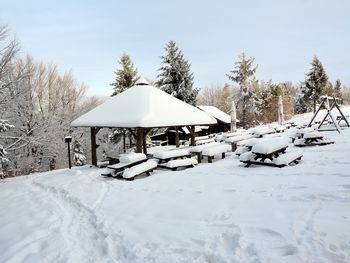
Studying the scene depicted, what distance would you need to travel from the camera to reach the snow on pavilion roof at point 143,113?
13.3m

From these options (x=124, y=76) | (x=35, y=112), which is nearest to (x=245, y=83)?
(x=124, y=76)

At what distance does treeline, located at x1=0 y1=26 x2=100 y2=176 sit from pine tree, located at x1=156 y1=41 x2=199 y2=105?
9469mm

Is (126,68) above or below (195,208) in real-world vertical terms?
above

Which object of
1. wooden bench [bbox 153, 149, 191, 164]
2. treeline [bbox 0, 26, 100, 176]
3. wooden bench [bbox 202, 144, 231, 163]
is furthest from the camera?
treeline [bbox 0, 26, 100, 176]

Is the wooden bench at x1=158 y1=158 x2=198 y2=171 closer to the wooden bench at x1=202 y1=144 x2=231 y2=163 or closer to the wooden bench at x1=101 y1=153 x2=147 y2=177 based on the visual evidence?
the wooden bench at x1=202 y1=144 x2=231 y2=163

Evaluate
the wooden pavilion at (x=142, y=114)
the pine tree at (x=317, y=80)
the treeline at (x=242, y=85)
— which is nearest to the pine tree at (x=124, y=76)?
the treeline at (x=242, y=85)

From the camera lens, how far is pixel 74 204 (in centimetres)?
786

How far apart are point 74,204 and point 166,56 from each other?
24.0 metres

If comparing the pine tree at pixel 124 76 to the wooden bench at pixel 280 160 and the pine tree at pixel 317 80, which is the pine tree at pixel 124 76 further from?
the pine tree at pixel 317 80

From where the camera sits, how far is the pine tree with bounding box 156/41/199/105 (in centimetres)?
2955

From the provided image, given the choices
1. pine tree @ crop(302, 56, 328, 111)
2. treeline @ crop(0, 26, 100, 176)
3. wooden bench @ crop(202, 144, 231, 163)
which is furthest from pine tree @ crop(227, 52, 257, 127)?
wooden bench @ crop(202, 144, 231, 163)

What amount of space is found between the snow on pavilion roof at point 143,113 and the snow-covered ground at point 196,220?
443 centimetres

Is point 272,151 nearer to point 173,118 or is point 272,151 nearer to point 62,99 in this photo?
point 173,118

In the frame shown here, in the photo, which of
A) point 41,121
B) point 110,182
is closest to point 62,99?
point 41,121
